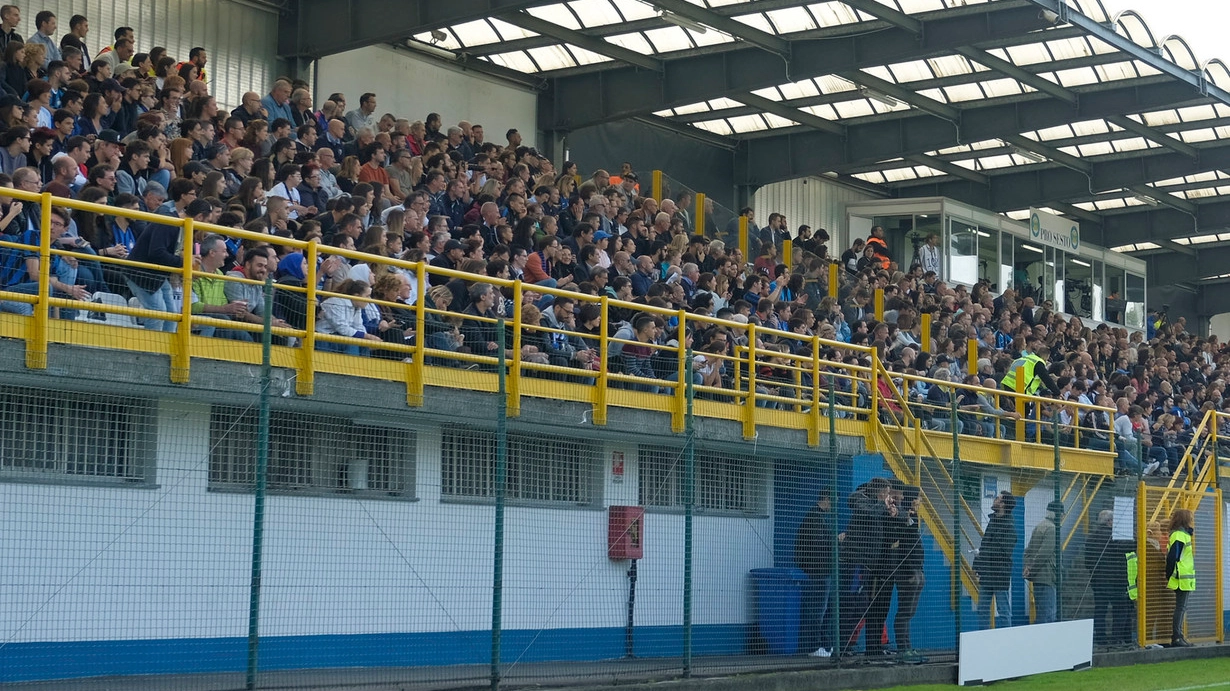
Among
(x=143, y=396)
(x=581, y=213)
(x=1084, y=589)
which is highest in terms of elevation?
(x=581, y=213)

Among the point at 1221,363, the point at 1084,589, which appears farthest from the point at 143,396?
the point at 1221,363

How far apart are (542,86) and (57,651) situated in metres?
19.3

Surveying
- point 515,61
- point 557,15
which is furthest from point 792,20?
point 515,61

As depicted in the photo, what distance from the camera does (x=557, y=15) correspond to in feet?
83.1

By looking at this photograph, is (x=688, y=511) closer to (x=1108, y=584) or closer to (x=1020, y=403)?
(x=1108, y=584)

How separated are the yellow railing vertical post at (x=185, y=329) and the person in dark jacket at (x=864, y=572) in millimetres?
7204

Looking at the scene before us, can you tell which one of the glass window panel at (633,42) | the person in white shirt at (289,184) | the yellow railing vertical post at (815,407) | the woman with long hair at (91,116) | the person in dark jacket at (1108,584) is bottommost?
the person in dark jacket at (1108,584)

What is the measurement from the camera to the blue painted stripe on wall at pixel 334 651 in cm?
1047

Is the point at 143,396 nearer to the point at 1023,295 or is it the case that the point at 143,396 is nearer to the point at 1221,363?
the point at 1023,295

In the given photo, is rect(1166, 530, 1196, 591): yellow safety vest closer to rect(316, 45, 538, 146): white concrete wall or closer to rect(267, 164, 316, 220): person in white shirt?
rect(267, 164, 316, 220): person in white shirt

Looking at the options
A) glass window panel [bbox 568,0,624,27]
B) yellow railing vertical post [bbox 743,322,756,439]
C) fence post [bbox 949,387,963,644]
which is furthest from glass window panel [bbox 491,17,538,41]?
fence post [bbox 949,387,963,644]

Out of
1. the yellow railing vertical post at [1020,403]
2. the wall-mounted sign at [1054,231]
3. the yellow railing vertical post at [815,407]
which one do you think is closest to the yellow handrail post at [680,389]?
the yellow railing vertical post at [815,407]

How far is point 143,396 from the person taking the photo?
35.6 ft

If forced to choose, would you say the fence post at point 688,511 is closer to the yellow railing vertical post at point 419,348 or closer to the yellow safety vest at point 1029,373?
the yellow railing vertical post at point 419,348
